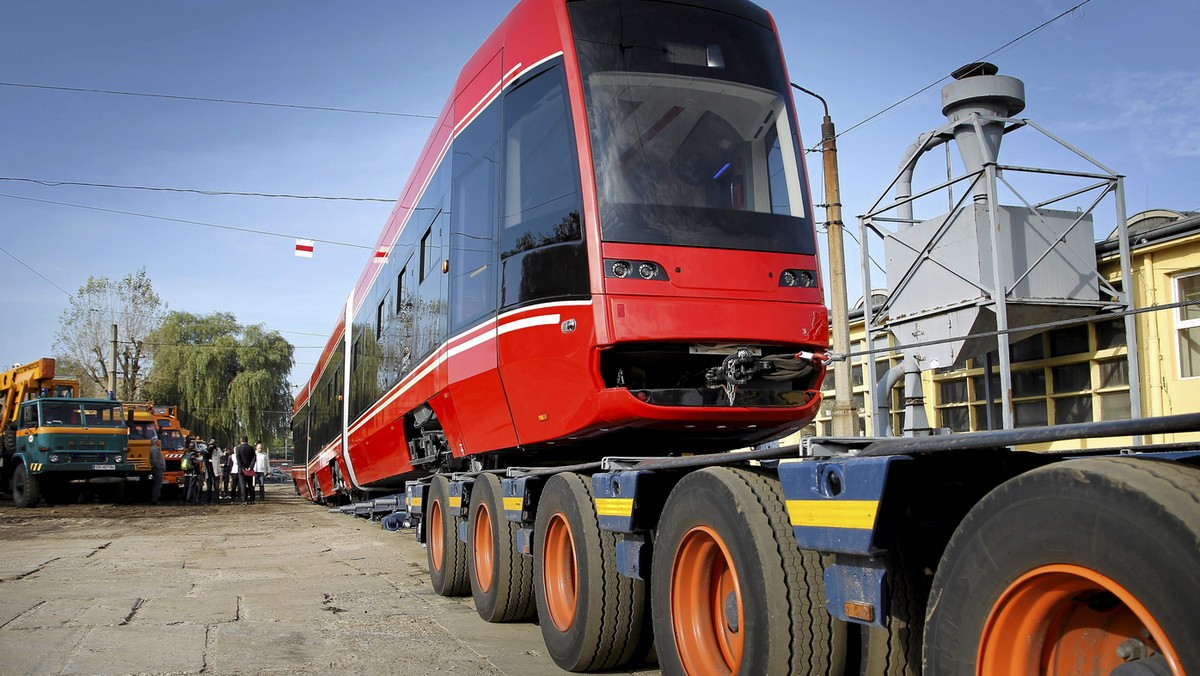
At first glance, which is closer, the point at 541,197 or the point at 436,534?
the point at 541,197

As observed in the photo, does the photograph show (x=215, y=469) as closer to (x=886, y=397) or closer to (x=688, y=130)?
(x=886, y=397)

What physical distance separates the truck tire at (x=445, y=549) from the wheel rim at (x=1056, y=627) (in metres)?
5.48

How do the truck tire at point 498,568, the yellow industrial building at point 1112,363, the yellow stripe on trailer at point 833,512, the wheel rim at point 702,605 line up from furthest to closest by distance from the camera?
the yellow industrial building at point 1112,363 → the truck tire at point 498,568 → the wheel rim at point 702,605 → the yellow stripe on trailer at point 833,512

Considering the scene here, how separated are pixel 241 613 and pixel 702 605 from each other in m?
4.21

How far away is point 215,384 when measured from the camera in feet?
157

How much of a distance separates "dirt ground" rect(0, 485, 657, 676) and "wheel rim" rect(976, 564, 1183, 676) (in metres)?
3.17

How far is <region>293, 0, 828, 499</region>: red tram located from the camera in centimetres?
530

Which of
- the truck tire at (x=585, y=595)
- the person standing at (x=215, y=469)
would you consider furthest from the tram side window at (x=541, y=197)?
the person standing at (x=215, y=469)

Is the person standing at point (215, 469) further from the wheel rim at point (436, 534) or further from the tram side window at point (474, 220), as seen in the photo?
the tram side window at point (474, 220)

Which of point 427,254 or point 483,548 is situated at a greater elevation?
point 427,254

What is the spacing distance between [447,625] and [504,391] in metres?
1.62

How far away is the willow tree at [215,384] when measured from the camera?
155ft

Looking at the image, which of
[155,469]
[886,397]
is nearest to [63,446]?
[155,469]

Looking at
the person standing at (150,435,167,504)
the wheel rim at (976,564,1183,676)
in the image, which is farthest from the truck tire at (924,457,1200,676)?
the person standing at (150,435,167,504)
